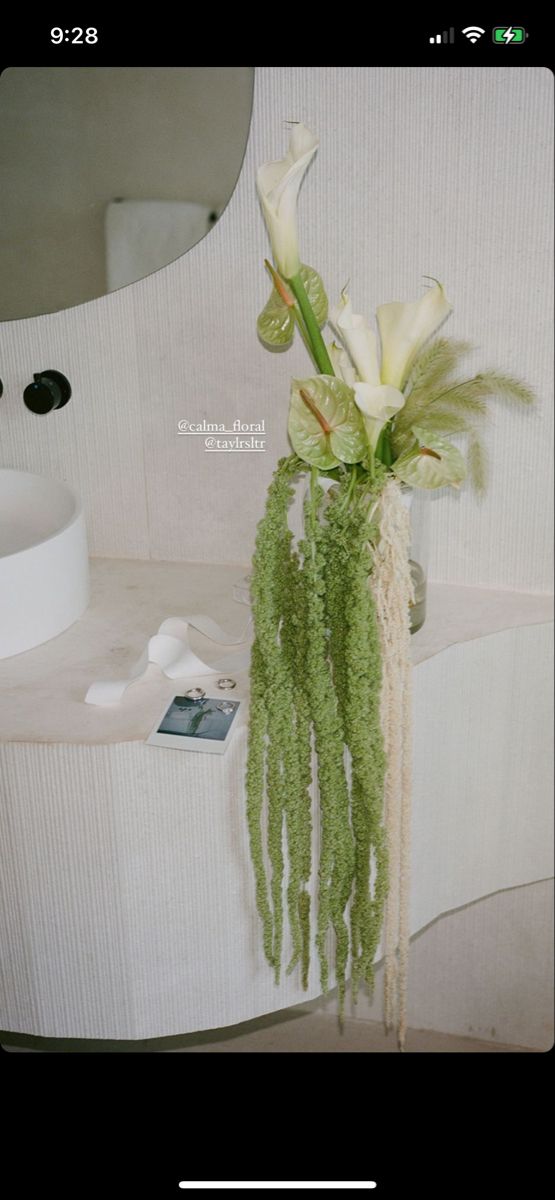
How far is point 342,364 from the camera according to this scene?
3.49 feet

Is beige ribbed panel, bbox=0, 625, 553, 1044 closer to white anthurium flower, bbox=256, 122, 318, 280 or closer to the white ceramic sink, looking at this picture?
the white ceramic sink

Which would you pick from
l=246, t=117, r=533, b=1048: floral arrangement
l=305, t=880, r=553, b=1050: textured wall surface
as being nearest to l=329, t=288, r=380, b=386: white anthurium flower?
l=246, t=117, r=533, b=1048: floral arrangement

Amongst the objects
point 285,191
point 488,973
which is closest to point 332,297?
point 285,191

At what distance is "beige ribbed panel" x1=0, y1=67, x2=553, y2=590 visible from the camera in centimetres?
→ 109

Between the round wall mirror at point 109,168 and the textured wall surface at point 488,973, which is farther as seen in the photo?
the textured wall surface at point 488,973

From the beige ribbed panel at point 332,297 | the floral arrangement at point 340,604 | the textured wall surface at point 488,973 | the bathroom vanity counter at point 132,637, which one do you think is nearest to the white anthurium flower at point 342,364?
the floral arrangement at point 340,604

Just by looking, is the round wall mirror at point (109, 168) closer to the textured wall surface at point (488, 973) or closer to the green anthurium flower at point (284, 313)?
the green anthurium flower at point (284, 313)

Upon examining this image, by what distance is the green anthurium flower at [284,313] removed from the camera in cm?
109
